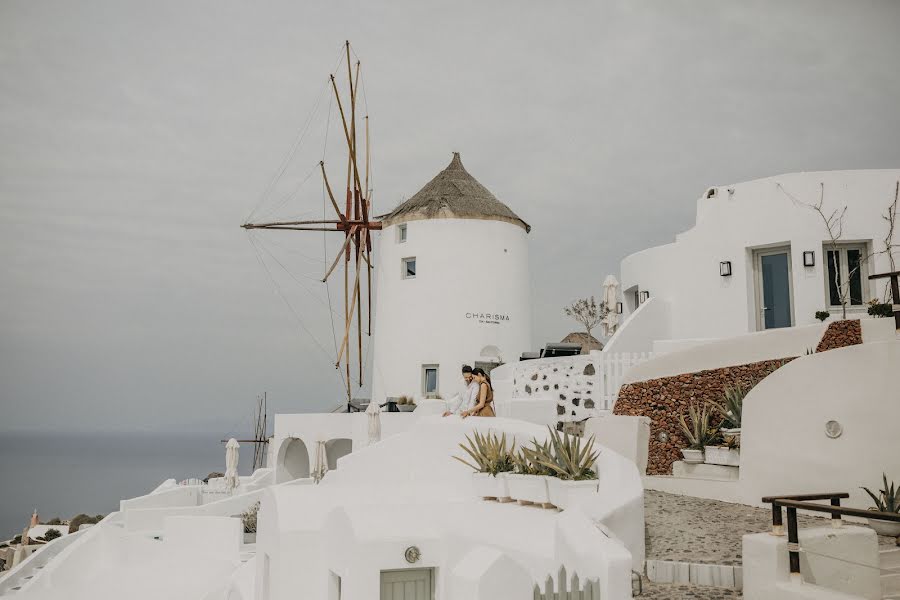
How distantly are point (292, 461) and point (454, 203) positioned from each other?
10.2 meters

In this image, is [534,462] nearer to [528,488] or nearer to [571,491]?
[528,488]

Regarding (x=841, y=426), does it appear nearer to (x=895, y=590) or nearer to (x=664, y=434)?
(x=895, y=590)

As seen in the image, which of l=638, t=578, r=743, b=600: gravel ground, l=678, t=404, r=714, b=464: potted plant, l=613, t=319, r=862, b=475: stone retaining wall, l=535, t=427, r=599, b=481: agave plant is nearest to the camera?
l=638, t=578, r=743, b=600: gravel ground

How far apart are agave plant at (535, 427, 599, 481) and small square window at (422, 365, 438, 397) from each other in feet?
60.2

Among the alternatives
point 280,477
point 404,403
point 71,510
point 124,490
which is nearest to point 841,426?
point 404,403

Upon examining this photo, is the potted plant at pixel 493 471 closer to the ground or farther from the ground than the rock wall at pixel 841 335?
closer to the ground

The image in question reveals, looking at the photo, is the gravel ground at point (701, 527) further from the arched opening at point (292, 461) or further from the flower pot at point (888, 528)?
the arched opening at point (292, 461)

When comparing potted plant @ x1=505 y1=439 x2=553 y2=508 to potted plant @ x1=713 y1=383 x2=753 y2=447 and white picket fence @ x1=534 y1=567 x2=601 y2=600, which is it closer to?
white picket fence @ x1=534 y1=567 x2=601 y2=600

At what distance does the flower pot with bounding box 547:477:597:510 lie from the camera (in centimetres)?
749

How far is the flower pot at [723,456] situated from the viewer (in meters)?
10.5

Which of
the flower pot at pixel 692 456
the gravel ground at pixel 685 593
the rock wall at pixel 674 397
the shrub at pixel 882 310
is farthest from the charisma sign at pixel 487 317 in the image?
the gravel ground at pixel 685 593

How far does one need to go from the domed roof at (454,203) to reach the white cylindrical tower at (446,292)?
0.03 metres

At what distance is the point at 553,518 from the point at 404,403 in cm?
1778

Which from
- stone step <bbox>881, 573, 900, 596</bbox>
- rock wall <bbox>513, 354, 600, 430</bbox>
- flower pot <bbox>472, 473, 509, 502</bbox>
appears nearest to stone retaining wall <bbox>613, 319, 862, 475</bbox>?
rock wall <bbox>513, 354, 600, 430</bbox>
